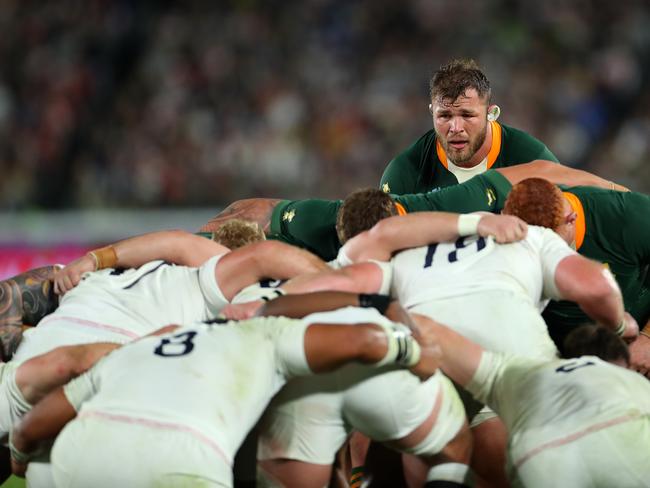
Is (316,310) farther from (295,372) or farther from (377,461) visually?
(377,461)

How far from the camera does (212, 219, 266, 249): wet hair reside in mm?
4941

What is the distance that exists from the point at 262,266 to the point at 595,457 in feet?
5.39

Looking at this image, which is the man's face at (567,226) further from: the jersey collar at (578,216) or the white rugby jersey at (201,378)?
the white rugby jersey at (201,378)

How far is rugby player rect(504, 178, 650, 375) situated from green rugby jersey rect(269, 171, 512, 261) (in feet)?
1.26

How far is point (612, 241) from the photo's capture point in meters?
4.95

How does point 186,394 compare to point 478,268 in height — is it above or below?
below

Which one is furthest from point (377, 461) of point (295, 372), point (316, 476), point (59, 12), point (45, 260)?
point (59, 12)

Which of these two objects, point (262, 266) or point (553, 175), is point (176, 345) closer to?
point (262, 266)

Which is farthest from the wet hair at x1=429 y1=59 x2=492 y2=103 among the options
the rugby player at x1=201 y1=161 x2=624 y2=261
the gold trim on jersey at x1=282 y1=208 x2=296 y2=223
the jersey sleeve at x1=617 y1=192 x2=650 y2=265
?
the jersey sleeve at x1=617 y1=192 x2=650 y2=265

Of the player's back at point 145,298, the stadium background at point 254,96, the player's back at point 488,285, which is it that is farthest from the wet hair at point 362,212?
the stadium background at point 254,96

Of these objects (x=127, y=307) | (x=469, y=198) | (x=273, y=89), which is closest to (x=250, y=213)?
(x=469, y=198)

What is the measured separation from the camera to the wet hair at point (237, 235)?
4941mm

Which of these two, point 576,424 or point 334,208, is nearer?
point 576,424

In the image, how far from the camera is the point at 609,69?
449 inches
